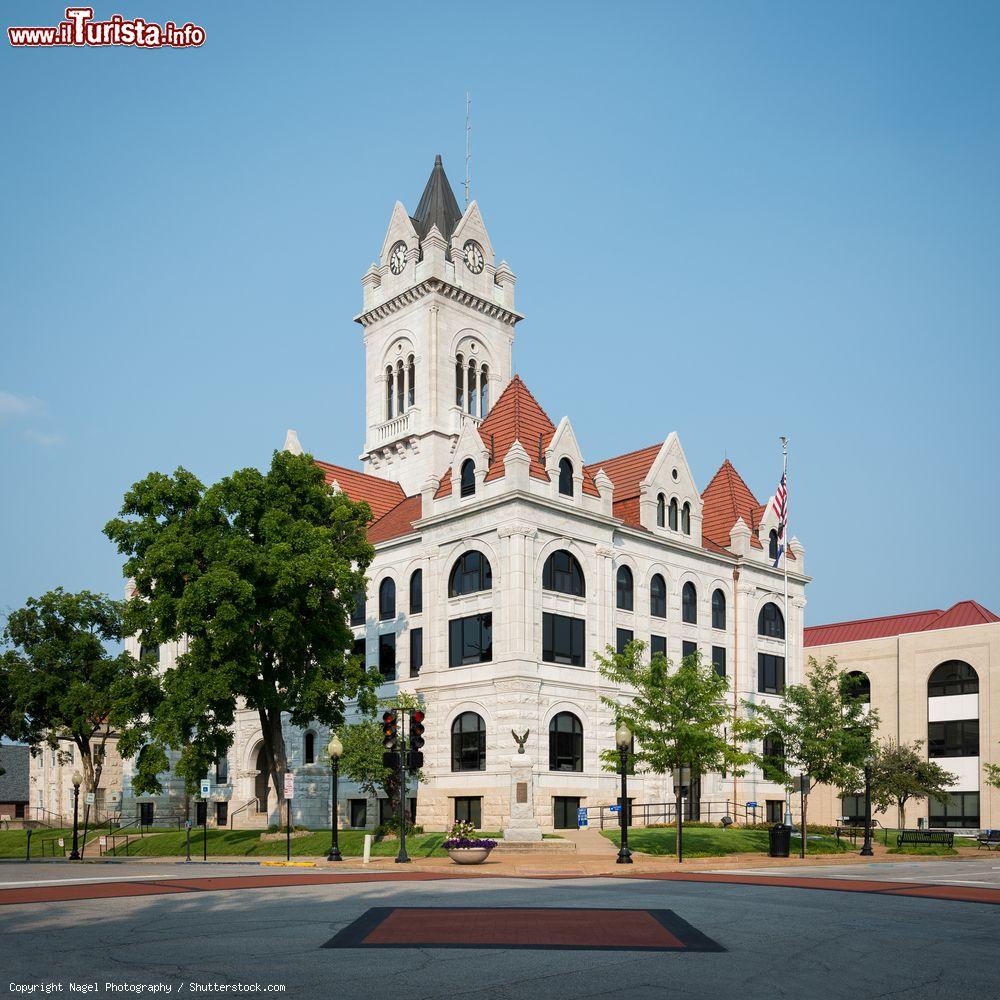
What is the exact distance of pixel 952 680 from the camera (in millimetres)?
73125

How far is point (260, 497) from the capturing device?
157ft

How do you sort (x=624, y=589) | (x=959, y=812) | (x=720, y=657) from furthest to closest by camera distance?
(x=959, y=812) → (x=720, y=657) → (x=624, y=589)

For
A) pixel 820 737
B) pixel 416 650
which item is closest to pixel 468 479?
pixel 416 650

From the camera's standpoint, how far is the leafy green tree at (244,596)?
44.1m

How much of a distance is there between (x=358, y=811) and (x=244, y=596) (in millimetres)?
18134

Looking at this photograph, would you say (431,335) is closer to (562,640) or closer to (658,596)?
(658,596)

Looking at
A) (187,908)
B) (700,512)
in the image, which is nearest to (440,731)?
(700,512)

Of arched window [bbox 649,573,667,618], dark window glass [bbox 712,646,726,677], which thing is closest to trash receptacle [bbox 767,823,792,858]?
arched window [bbox 649,573,667,618]

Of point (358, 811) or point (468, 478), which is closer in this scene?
point (468, 478)

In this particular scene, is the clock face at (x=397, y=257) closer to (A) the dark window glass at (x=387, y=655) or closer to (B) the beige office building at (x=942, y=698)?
(A) the dark window glass at (x=387, y=655)

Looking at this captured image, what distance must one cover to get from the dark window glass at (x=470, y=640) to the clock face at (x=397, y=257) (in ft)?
94.1

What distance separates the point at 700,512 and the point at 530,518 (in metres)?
13.1

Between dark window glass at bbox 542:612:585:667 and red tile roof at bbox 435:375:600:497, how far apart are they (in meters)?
6.10

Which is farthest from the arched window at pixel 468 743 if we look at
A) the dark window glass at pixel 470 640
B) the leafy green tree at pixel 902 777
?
the leafy green tree at pixel 902 777
